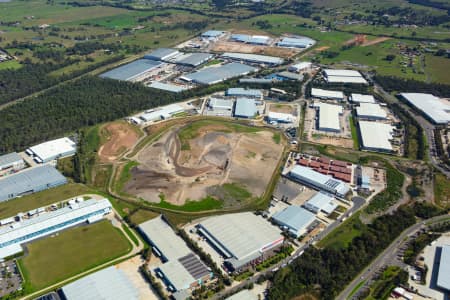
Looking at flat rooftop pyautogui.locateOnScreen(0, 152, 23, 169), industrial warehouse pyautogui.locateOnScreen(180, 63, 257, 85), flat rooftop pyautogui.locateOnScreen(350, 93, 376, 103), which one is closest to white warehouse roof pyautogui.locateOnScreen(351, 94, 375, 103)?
flat rooftop pyautogui.locateOnScreen(350, 93, 376, 103)

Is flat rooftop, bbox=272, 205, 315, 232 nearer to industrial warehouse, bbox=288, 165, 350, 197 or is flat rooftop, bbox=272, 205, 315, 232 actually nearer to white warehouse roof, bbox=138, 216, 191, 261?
industrial warehouse, bbox=288, 165, 350, 197

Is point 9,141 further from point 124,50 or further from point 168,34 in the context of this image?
point 168,34

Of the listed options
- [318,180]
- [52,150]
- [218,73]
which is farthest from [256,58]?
[52,150]

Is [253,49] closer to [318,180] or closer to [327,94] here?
[327,94]

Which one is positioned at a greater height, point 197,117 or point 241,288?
point 197,117

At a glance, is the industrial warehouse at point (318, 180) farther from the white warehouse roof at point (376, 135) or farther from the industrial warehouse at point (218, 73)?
the industrial warehouse at point (218, 73)

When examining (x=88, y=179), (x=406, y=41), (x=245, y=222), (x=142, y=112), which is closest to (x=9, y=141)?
(x=88, y=179)
